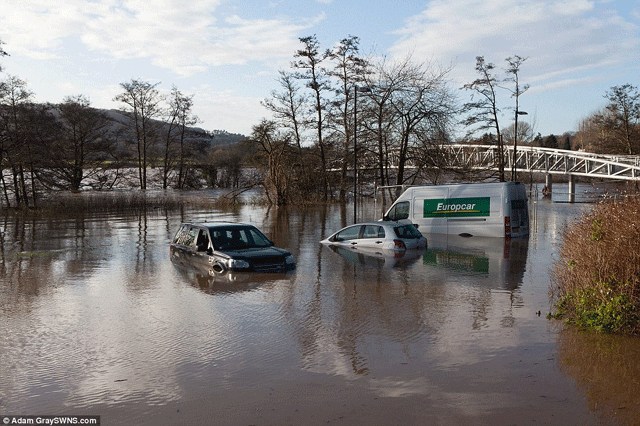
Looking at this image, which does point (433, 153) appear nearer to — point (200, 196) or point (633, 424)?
point (200, 196)

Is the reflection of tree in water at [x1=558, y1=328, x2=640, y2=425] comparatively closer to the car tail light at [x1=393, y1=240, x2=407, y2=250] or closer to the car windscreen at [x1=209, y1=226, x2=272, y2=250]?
the car windscreen at [x1=209, y1=226, x2=272, y2=250]

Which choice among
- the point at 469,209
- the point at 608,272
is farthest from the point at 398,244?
the point at 608,272

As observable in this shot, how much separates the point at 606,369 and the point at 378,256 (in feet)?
40.4

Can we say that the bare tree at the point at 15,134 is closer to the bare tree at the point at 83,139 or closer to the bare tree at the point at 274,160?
the bare tree at the point at 83,139

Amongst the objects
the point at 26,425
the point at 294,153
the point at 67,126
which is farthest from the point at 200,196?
the point at 26,425

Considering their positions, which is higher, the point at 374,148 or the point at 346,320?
the point at 374,148

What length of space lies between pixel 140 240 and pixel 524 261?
52.1 ft

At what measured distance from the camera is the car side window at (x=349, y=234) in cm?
2212

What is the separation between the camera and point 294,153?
2003 inches

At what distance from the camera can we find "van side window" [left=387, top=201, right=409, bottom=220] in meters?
27.1

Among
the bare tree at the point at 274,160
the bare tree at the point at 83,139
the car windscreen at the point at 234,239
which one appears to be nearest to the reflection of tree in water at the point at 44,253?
the car windscreen at the point at 234,239

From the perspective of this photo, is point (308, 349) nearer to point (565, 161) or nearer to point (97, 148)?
point (97, 148)

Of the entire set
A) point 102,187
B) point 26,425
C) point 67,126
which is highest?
point 67,126

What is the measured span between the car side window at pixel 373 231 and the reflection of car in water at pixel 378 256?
0.48m
